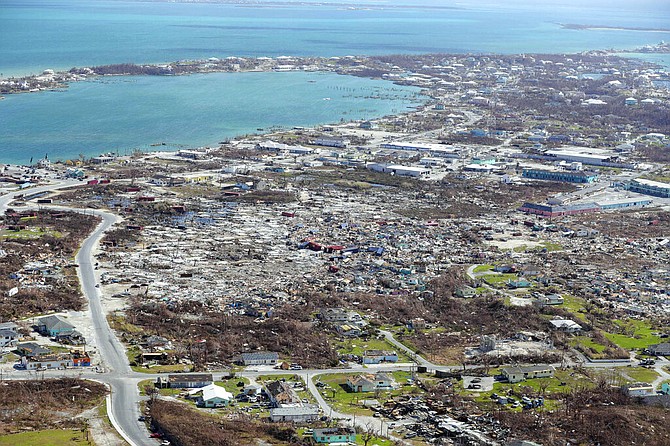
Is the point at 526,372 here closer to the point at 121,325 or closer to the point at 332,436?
the point at 332,436

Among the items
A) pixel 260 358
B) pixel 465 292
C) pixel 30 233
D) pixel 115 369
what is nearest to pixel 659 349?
pixel 465 292

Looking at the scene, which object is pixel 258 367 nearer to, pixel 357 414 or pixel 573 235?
pixel 357 414

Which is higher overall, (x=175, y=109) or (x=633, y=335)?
(x=175, y=109)

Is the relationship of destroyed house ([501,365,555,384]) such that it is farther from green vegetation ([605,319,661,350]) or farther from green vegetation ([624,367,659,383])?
green vegetation ([605,319,661,350])

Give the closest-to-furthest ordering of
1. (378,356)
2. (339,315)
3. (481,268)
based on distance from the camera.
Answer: (378,356) < (339,315) < (481,268)

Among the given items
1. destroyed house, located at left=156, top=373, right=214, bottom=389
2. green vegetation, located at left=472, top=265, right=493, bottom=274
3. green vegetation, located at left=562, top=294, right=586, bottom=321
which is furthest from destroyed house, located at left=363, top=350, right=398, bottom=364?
green vegetation, located at left=472, top=265, right=493, bottom=274

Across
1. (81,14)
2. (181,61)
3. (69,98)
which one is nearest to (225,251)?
(69,98)

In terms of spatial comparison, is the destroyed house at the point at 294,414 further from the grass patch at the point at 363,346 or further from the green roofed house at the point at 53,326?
the green roofed house at the point at 53,326

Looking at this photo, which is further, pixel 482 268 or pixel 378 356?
pixel 482 268

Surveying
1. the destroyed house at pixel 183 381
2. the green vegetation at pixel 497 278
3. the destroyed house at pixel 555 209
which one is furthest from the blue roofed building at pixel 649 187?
the destroyed house at pixel 183 381
